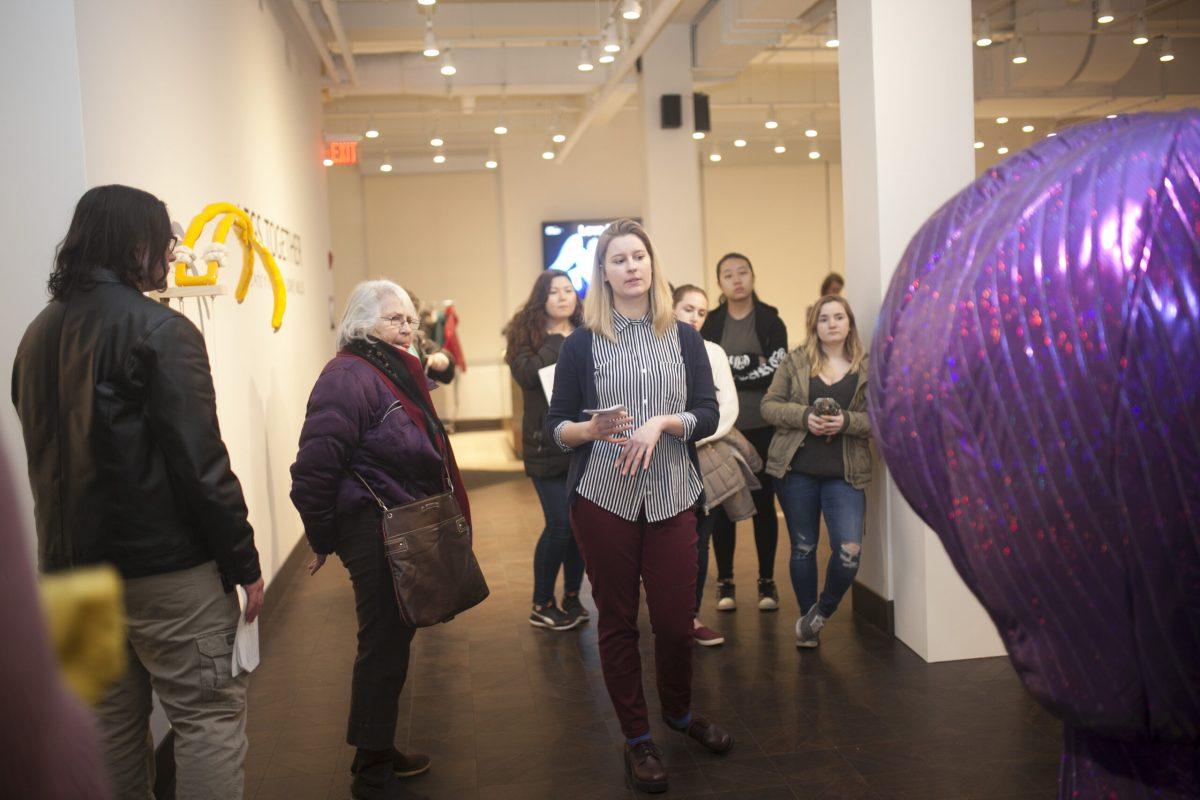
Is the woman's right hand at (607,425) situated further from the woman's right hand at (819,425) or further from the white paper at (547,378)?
the woman's right hand at (819,425)

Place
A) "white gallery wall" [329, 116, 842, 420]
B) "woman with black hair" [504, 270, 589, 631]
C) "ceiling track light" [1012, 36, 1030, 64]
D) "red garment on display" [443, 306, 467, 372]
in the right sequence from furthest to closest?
"white gallery wall" [329, 116, 842, 420] → "red garment on display" [443, 306, 467, 372] → "ceiling track light" [1012, 36, 1030, 64] → "woman with black hair" [504, 270, 589, 631]

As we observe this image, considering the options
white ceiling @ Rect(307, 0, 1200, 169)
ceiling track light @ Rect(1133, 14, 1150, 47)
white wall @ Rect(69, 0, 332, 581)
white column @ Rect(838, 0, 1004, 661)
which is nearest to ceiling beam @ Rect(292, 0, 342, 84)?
white ceiling @ Rect(307, 0, 1200, 169)

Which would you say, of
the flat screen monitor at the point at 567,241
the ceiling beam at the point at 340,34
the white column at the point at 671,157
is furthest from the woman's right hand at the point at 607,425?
the flat screen monitor at the point at 567,241

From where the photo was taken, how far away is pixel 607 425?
101 inches

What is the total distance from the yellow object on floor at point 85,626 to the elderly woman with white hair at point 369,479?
7.60 feet

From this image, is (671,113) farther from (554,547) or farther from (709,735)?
(709,735)

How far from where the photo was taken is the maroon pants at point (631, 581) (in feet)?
9.18

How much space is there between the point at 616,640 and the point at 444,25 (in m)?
7.35

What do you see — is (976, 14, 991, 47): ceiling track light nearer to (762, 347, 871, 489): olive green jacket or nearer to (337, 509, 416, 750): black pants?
(762, 347, 871, 489): olive green jacket

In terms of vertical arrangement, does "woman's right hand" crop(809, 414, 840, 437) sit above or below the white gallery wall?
below

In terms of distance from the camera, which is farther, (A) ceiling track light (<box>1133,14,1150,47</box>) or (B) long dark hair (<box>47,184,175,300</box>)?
(A) ceiling track light (<box>1133,14,1150,47</box>)

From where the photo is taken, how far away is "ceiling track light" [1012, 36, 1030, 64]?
27.0ft

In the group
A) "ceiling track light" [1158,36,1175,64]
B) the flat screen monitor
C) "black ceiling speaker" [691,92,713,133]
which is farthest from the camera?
the flat screen monitor

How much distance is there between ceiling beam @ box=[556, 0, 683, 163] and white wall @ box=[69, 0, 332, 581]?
2.26 m
